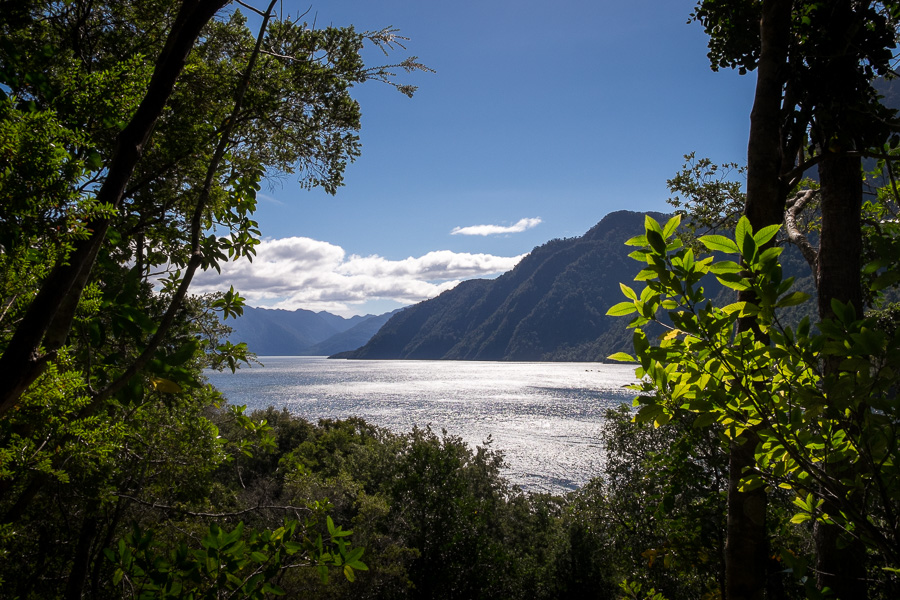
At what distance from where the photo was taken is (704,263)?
1117 millimetres

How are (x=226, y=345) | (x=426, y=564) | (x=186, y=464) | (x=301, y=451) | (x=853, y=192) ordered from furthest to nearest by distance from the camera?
(x=301, y=451) < (x=426, y=564) < (x=186, y=464) < (x=853, y=192) < (x=226, y=345)

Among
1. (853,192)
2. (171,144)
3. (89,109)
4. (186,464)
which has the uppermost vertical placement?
(171,144)

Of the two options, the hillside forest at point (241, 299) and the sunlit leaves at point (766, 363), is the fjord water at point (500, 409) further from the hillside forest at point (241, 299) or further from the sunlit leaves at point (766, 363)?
the sunlit leaves at point (766, 363)

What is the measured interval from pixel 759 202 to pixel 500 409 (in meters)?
83.1

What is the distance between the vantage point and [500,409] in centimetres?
8238

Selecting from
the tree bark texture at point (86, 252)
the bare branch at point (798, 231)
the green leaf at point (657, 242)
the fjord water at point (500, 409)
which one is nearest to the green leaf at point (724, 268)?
the green leaf at point (657, 242)

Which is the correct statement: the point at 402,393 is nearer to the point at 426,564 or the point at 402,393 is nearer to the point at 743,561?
the point at 426,564

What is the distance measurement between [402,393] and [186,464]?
103m

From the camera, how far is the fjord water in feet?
163

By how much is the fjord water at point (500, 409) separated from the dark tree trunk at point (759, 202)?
3879cm

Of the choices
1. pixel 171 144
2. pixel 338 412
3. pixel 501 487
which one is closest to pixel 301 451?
pixel 501 487

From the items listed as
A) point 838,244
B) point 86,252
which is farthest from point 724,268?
point 838,244

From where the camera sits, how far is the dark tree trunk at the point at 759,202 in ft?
6.57

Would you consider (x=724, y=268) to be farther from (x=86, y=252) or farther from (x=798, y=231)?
(x=798, y=231)
